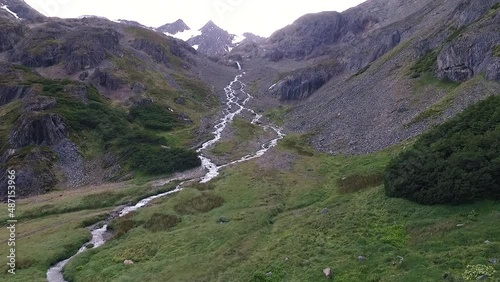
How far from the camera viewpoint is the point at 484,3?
98.6m

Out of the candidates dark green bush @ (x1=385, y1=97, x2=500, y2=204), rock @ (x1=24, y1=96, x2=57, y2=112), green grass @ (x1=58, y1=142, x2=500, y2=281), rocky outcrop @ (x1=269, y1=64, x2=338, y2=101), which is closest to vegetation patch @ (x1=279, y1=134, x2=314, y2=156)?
green grass @ (x1=58, y1=142, x2=500, y2=281)

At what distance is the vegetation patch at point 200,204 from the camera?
51.0m

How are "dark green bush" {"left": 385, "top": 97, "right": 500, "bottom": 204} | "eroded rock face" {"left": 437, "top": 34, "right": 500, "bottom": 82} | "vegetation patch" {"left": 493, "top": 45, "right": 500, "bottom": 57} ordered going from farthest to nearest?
"eroded rock face" {"left": 437, "top": 34, "right": 500, "bottom": 82} < "vegetation patch" {"left": 493, "top": 45, "right": 500, "bottom": 57} < "dark green bush" {"left": 385, "top": 97, "right": 500, "bottom": 204}

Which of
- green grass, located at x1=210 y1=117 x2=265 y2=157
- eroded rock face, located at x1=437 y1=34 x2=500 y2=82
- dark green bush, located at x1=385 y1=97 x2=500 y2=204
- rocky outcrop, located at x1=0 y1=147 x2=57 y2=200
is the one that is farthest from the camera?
green grass, located at x1=210 y1=117 x2=265 y2=157

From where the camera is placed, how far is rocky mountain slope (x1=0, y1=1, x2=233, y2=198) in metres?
78.6

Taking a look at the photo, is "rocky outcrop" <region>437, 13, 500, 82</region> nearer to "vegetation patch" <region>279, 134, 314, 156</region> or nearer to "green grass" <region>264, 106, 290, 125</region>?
"vegetation patch" <region>279, 134, 314, 156</region>

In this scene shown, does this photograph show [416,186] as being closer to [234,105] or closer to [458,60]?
[458,60]

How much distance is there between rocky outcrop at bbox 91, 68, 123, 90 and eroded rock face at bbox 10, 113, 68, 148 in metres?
55.3

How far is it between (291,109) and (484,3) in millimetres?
65461

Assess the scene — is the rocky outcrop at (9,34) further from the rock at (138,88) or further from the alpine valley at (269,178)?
the rock at (138,88)

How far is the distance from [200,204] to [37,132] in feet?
184

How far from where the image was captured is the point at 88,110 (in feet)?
351

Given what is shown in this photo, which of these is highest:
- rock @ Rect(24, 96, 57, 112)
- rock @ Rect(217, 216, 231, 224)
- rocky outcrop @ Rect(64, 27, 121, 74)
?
rocky outcrop @ Rect(64, 27, 121, 74)

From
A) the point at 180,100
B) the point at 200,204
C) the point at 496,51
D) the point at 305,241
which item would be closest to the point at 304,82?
the point at 180,100
